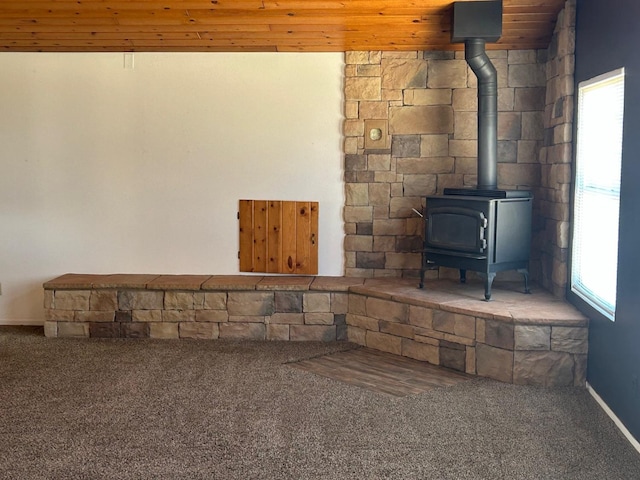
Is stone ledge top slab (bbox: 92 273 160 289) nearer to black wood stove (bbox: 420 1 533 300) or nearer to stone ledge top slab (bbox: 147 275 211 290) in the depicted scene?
stone ledge top slab (bbox: 147 275 211 290)

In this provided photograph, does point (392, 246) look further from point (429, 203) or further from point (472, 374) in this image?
point (472, 374)

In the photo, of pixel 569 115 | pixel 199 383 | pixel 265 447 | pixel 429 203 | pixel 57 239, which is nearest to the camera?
pixel 265 447

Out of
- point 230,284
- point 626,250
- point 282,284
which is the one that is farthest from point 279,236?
point 626,250

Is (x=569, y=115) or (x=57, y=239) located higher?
(x=569, y=115)

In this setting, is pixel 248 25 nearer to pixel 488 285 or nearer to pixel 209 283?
pixel 209 283

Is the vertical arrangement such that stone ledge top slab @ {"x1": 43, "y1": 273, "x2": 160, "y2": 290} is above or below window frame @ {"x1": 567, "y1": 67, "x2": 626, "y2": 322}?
below

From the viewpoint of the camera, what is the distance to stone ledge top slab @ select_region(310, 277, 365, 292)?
Result: 565 centimetres

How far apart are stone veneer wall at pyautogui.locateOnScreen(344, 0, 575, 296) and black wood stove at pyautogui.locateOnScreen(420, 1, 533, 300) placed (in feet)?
1.32

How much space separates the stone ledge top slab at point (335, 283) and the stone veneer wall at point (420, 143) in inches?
5.5

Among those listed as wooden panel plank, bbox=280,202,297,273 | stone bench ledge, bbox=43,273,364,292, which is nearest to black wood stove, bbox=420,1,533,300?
stone bench ledge, bbox=43,273,364,292

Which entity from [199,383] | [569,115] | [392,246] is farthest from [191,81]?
[569,115]

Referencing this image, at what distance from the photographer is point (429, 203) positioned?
17.5 feet

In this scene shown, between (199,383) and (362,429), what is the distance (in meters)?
1.28

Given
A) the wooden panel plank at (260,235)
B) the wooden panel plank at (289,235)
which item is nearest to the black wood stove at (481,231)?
the wooden panel plank at (289,235)
